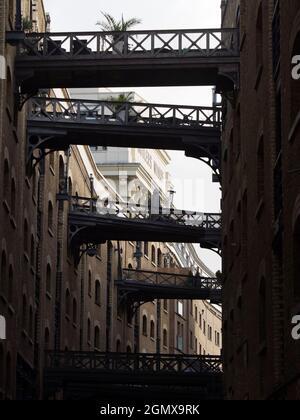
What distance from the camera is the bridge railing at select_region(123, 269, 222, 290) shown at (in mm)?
59781

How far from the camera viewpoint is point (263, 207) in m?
28.2

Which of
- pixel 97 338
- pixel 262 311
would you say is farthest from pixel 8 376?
pixel 97 338

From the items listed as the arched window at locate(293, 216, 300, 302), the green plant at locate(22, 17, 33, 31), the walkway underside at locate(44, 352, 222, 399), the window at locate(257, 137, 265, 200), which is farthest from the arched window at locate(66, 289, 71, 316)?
the arched window at locate(293, 216, 300, 302)

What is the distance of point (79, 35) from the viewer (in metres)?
Answer: 36.6

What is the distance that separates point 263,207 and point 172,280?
40.7 metres

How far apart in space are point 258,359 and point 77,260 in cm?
2621

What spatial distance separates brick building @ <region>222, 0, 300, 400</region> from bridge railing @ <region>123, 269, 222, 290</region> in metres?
20.5

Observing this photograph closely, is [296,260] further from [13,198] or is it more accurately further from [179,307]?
[179,307]

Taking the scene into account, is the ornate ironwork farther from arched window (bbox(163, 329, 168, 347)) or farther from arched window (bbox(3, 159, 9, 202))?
arched window (bbox(3, 159, 9, 202))

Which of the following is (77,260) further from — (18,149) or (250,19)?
(250,19)

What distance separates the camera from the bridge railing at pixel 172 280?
59781 mm

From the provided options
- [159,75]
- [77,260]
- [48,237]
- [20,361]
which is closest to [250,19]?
[159,75]

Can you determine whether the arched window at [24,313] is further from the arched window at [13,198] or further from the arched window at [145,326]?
the arched window at [145,326]

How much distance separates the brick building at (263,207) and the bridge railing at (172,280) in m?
20.5
